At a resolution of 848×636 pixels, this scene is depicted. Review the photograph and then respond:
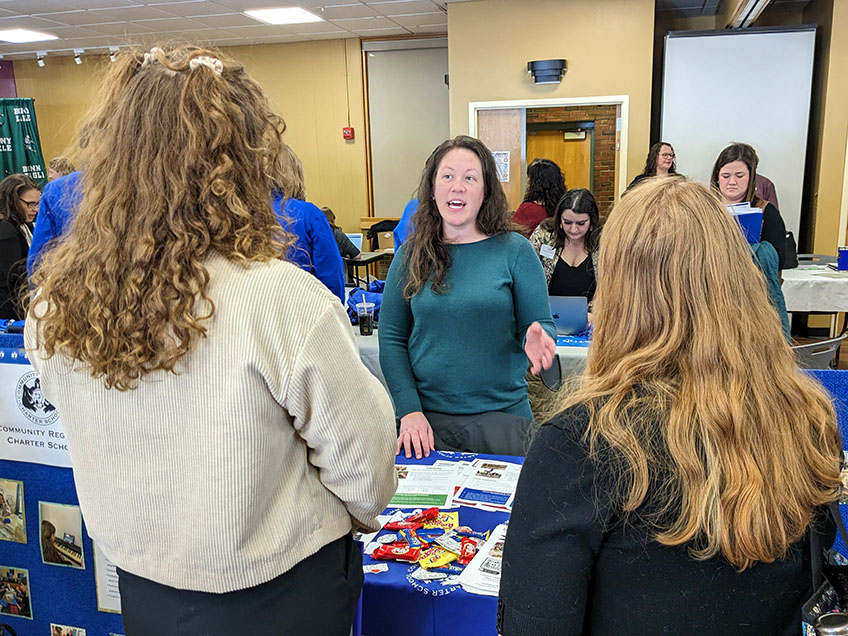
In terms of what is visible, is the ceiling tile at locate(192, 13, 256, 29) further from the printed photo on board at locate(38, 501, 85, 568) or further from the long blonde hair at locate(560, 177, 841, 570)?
the long blonde hair at locate(560, 177, 841, 570)

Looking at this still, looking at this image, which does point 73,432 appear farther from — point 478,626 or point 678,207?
point 678,207

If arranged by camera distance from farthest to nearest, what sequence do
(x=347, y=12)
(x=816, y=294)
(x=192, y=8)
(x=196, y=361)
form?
(x=347, y=12) → (x=192, y=8) → (x=816, y=294) → (x=196, y=361)

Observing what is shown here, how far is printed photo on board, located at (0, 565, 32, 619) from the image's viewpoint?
61.5 inches

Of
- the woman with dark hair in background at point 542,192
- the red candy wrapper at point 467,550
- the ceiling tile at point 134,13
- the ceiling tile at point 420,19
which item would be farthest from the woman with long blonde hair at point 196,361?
the ceiling tile at point 420,19

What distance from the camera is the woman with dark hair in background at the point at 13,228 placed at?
3.63 metres

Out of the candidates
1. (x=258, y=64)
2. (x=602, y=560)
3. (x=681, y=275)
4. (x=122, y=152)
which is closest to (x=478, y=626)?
(x=602, y=560)

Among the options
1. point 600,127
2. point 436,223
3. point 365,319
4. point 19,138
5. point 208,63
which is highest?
point 19,138

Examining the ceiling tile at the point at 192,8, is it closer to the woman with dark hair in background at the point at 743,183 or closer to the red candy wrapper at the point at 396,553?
the woman with dark hair in background at the point at 743,183

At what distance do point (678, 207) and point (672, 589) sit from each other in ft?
1.53

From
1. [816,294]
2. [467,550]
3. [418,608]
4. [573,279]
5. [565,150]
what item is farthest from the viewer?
[565,150]

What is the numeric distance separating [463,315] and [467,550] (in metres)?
0.74

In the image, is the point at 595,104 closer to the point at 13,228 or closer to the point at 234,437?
the point at 13,228

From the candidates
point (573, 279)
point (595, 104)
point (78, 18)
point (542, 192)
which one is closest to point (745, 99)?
point (595, 104)

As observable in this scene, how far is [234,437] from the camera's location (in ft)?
2.90
